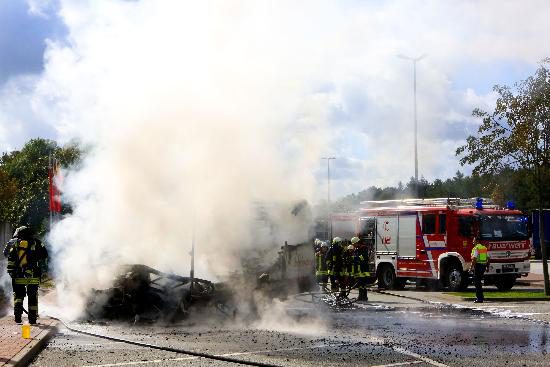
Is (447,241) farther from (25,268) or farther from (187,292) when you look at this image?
(25,268)

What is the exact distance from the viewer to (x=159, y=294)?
13336mm

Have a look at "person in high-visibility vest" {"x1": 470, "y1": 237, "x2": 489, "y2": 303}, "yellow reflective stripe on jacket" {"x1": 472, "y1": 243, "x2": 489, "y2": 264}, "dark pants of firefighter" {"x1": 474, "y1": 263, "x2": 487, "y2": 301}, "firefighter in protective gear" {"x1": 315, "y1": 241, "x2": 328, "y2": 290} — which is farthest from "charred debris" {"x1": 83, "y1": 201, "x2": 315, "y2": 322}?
"yellow reflective stripe on jacket" {"x1": 472, "y1": 243, "x2": 489, "y2": 264}

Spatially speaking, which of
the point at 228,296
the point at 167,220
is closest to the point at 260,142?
the point at 167,220

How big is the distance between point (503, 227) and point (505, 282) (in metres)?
1.63

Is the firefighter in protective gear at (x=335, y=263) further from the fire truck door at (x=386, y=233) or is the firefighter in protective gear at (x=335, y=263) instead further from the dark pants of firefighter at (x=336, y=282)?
the fire truck door at (x=386, y=233)

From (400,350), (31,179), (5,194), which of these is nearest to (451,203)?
(400,350)

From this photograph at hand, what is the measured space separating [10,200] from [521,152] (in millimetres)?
37927

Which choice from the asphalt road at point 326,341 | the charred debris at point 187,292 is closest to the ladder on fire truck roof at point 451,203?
the asphalt road at point 326,341

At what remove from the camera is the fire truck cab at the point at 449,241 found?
21375 millimetres

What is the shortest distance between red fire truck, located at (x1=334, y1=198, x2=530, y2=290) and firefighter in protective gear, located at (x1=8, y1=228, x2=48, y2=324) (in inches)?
489

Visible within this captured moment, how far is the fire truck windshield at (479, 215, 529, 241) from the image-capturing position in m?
21.4

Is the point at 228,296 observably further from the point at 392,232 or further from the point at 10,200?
the point at 10,200

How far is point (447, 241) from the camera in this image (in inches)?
855

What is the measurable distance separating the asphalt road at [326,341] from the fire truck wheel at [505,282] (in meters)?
6.93
